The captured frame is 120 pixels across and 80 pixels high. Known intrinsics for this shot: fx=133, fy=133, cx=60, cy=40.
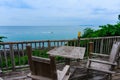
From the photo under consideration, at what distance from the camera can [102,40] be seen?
511 cm

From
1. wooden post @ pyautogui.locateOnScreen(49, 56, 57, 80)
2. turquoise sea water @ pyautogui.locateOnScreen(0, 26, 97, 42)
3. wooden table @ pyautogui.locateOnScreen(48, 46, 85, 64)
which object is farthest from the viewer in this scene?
turquoise sea water @ pyautogui.locateOnScreen(0, 26, 97, 42)

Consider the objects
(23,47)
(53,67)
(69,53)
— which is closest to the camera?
(53,67)

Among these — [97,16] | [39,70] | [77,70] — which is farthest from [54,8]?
[39,70]

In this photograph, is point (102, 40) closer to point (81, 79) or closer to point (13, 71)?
point (81, 79)

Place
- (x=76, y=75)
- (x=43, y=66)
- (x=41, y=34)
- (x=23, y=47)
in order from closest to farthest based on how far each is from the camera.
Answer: (x=43, y=66) < (x=76, y=75) < (x=23, y=47) < (x=41, y=34)

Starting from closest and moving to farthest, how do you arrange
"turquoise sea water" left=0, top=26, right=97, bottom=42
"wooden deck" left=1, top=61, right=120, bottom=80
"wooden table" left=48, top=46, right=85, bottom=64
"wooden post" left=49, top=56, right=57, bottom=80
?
"wooden post" left=49, top=56, right=57, bottom=80
"wooden table" left=48, top=46, right=85, bottom=64
"wooden deck" left=1, top=61, right=120, bottom=80
"turquoise sea water" left=0, top=26, right=97, bottom=42

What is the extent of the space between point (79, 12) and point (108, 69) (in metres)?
9.23

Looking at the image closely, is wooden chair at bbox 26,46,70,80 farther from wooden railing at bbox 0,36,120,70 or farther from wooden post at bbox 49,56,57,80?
wooden railing at bbox 0,36,120,70

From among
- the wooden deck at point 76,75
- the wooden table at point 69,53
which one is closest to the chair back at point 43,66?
the wooden table at point 69,53

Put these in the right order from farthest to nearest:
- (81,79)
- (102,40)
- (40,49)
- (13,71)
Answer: (102,40)
(40,49)
(13,71)
(81,79)

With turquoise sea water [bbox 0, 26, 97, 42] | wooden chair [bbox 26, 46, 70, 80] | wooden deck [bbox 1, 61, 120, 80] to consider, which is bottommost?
wooden deck [bbox 1, 61, 120, 80]

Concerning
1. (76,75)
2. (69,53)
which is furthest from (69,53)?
(76,75)

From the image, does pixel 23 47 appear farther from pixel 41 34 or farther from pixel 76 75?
pixel 41 34

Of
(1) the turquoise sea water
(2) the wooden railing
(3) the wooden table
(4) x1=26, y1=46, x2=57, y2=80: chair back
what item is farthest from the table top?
(1) the turquoise sea water
